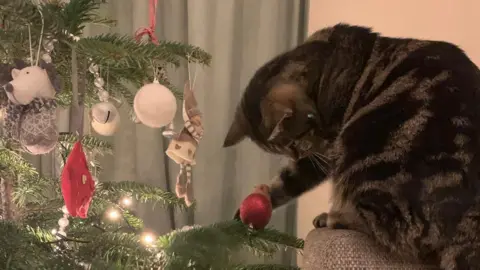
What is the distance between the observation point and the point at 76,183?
2.18 feet

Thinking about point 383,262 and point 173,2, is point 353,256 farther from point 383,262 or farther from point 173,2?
point 173,2

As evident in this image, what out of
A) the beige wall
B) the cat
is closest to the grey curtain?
the beige wall

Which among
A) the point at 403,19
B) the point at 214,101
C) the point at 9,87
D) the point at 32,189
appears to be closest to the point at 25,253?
the point at 9,87

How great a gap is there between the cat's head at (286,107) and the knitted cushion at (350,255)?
0.75 ft

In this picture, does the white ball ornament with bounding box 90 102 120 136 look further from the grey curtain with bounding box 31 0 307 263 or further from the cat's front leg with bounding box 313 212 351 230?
the grey curtain with bounding box 31 0 307 263

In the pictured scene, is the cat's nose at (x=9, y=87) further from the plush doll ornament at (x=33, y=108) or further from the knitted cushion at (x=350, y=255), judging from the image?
the knitted cushion at (x=350, y=255)

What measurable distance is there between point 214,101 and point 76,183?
2.68 feet

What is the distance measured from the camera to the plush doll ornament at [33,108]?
633mm

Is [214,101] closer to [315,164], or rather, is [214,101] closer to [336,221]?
[315,164]

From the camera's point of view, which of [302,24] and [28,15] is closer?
[28,15]

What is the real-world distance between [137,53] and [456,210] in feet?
1.57

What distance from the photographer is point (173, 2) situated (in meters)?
1.40

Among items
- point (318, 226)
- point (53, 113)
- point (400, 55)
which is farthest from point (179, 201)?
point (400, 55)

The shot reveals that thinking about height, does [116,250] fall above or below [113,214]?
above
